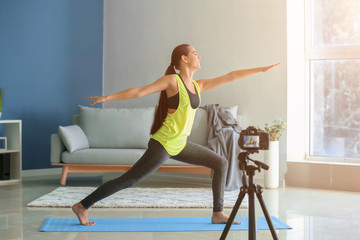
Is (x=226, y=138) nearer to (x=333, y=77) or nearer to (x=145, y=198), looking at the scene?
(x=145, y=198)

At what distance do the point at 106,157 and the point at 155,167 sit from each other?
7.30 feet

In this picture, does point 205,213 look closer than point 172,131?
No

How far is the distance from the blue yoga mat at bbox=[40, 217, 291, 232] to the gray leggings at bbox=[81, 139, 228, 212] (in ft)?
0.53

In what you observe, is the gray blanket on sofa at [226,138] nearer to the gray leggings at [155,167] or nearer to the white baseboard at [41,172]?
the gray leggings at [155,167]

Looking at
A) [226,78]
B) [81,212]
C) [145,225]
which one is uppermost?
[226,78]

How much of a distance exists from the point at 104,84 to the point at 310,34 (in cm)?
293

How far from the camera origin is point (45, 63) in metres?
6.58

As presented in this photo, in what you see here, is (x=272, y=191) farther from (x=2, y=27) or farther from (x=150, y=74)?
(x=2, y=27)

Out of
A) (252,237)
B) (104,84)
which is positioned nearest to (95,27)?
(104,84)

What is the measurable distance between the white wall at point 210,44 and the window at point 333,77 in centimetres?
43

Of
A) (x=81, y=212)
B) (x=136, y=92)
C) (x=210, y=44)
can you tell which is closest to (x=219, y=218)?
(x=81, y=212)

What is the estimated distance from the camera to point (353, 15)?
582 centimetres

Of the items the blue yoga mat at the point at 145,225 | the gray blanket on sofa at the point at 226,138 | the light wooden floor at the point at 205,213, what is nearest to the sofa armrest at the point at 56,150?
the light wooden floor at the point at 205,213

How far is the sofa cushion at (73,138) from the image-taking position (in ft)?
18.1
